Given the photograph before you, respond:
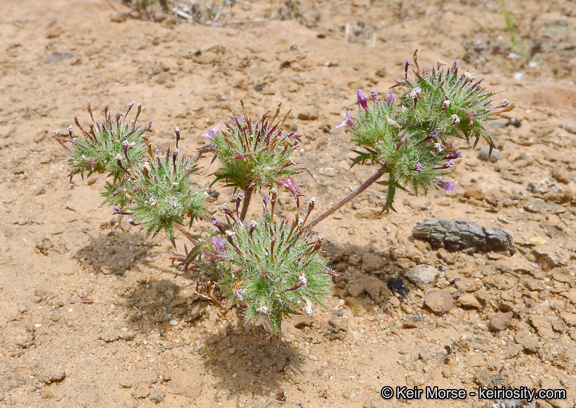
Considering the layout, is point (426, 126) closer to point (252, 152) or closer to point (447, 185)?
point (447, 185)

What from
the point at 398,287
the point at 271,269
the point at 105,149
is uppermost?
the point at 105,149

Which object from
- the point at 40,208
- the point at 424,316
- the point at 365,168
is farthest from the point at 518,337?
the point at 40,208

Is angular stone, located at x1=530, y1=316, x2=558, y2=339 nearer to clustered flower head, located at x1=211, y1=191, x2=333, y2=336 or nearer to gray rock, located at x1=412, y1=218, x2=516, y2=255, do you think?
gray rock, located at x1=412, y1=218, x2=516, y2=255

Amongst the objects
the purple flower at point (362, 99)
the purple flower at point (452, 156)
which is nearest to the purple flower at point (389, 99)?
the purple flower at point (362, 99)

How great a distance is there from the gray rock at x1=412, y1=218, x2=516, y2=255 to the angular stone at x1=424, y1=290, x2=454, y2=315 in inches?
23.1

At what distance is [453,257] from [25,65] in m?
6.16

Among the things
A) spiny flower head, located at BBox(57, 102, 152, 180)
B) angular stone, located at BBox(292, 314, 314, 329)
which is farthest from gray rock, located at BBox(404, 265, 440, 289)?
spiny flower head, located at BBox(57, 102, 152, 180)

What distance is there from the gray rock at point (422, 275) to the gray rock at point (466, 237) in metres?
0.33

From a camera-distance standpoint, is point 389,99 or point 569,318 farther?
point 569,318

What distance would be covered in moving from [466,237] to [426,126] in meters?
1.56

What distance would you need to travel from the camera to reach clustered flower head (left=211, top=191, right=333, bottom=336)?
9.15ft

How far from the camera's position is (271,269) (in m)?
2.82

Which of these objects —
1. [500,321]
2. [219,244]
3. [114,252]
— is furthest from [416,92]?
[114,252]

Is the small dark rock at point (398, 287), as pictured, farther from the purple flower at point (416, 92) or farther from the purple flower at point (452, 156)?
the purple flower at point (416, 92)
